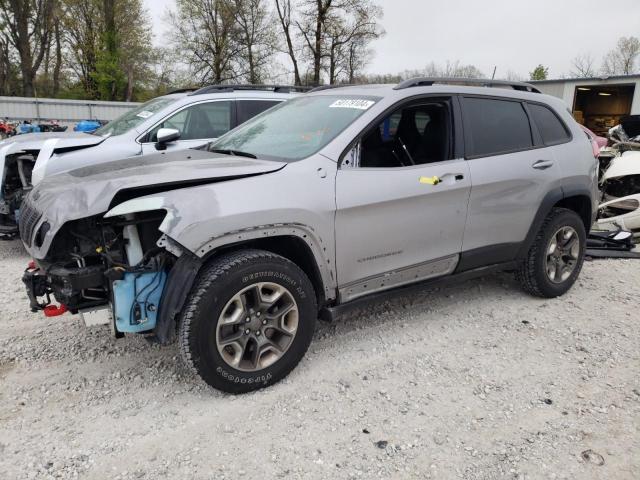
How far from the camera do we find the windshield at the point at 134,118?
6.58m

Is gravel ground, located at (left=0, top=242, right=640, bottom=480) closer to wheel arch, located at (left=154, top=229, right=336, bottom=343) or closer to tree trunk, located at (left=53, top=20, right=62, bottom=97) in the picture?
wheel arch, located at (left=154, top=229, right=336, bottom=343)

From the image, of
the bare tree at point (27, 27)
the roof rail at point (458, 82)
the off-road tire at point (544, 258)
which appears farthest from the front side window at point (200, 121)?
the bare tree at point (27, 27)

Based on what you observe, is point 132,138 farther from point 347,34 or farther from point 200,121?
point 347,34

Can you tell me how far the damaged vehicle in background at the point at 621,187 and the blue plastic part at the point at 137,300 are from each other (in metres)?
6.69

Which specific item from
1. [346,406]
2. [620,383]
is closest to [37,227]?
[346,406]

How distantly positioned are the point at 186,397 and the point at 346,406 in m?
0.97

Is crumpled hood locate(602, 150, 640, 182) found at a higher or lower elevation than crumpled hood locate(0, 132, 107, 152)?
lower

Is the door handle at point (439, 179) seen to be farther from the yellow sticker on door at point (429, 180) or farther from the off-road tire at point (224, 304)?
the off-road tire at point (224, 304)

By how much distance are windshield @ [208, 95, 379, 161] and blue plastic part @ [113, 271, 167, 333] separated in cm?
111

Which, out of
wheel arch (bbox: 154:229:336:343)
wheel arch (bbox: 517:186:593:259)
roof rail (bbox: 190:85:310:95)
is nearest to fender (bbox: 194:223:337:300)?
wheel arch (bbox: 154:229:336:343)

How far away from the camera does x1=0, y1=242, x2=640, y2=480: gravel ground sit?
2.53 metres

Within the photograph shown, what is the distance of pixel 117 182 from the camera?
2783mm

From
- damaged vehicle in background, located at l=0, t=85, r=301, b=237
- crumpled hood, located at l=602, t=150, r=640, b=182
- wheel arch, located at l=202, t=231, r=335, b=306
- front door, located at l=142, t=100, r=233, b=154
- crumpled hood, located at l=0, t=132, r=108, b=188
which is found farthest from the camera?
crumpled hood, located at l=602, t=150, r=640, b=182

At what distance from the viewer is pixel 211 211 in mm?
2738
